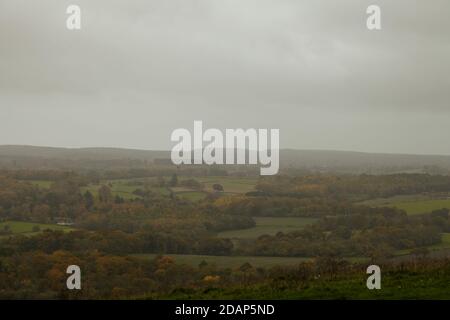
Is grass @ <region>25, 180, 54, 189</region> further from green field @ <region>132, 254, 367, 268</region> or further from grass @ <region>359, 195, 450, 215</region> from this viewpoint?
grass @ <region>359, 195, 450, 215</region>

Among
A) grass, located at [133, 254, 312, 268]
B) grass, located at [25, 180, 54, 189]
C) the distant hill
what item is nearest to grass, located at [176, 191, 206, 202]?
grass, located at [25, 180, 54, 189]

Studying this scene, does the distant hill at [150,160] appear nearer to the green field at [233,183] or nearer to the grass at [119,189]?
the green field at [233,183]

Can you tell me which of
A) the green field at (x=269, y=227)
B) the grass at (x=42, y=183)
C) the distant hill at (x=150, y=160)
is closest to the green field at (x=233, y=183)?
the green field at (x=269, y=227)

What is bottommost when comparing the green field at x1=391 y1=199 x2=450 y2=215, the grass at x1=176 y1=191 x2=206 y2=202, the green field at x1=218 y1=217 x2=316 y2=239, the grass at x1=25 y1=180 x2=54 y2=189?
the green field at x1=218 y1=217 x2=316 y2=239

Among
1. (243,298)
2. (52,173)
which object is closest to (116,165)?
(52,173)

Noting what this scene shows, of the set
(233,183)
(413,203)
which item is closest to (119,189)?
(233,183)
